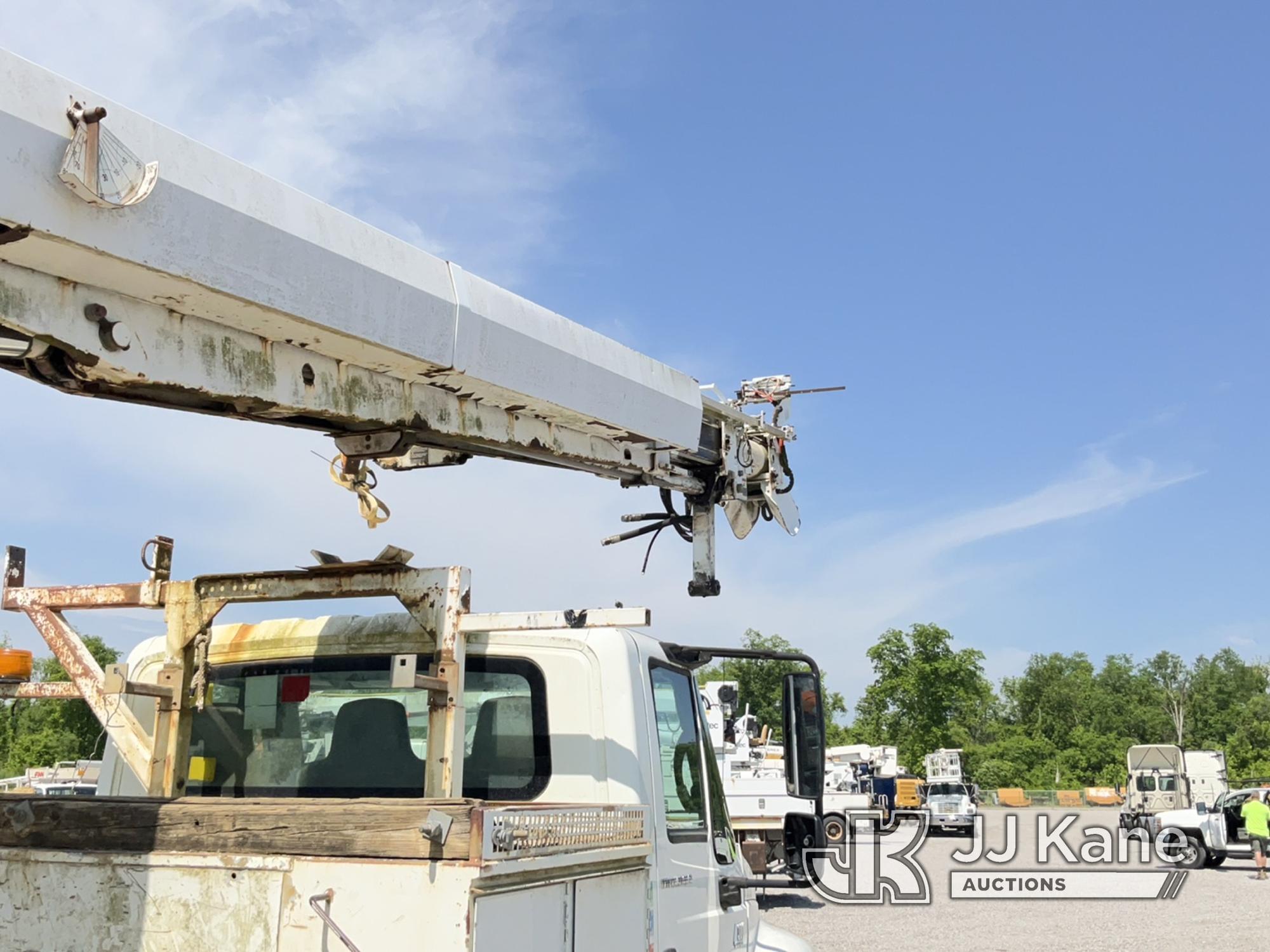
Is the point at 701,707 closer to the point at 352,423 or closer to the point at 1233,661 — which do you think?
the point at 352,423

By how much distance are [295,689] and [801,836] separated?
6.34ft

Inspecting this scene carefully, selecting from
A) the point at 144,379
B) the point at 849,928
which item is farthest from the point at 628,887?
the point at 849,928

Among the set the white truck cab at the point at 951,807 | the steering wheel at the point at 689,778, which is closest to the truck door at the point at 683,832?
the steering wheel at the point at 689,778

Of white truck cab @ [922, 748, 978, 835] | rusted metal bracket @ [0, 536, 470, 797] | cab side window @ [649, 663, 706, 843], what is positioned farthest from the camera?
white truck cab @ [922, 748, 978, 835]

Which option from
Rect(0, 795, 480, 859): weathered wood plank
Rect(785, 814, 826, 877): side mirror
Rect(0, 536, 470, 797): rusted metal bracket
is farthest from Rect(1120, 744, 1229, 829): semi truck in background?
Rect(0, 795, 480, 859): weathered wood plank

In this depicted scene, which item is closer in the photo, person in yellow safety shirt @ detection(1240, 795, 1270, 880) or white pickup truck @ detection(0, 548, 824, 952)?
white pickup truck @ detection(0, 548, 824, 952)

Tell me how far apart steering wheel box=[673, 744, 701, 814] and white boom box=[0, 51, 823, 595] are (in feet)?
4.08

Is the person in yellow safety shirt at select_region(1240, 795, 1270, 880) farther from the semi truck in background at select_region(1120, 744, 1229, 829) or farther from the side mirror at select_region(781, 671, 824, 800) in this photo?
the side mirror at select_region(781, 671, 824, 800)

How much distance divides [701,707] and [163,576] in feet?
6.29

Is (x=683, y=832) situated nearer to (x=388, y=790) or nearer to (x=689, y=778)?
(x=689, y=778)

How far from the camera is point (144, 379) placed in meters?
3.01

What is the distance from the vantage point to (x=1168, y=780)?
3123 centimetres

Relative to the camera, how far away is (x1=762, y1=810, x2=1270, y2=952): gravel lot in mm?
13578

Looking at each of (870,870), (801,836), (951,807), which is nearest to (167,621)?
(801,836)
